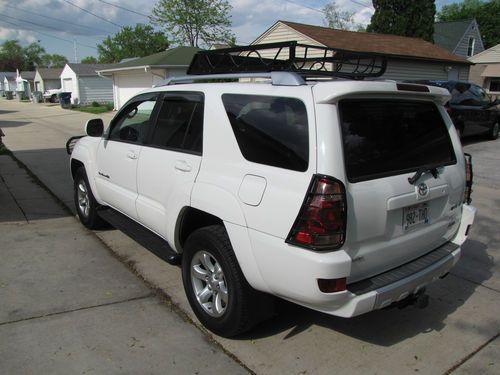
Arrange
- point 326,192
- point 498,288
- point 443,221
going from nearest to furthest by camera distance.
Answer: point 326,192 → point 443,221 → point 498,288

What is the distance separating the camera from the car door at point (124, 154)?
4285 mm

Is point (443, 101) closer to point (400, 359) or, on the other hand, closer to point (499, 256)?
point (400, 359)

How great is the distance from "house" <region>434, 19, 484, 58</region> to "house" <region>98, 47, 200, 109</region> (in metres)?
20.7

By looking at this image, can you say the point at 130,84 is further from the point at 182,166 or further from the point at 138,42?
the point at 138,42

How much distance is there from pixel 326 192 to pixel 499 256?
342 centimetres

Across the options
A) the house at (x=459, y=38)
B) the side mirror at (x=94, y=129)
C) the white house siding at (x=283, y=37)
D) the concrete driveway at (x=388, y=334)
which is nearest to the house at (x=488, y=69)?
the house at (x=459, y=38)

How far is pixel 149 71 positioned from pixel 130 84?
4.12 m

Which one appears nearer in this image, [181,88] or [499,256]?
[181,88]

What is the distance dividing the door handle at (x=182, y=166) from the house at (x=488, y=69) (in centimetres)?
3431

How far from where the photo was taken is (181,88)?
385cm

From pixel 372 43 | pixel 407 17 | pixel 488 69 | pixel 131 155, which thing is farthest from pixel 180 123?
pixel 488 69

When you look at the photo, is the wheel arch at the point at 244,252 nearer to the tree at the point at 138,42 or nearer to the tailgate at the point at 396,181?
the tailgate at the point at 396,181

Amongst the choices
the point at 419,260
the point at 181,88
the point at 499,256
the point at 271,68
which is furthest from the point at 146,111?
the point at 499,256

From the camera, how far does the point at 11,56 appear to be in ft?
412
